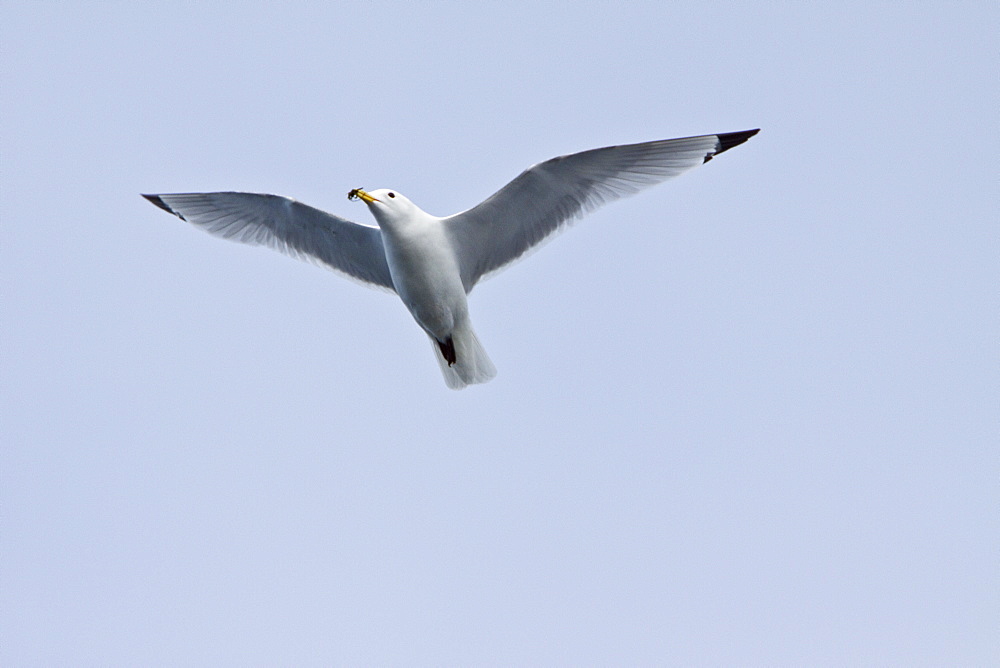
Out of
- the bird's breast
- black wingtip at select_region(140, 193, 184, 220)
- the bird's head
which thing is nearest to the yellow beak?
the bird's head

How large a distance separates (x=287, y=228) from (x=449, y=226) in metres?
1.51

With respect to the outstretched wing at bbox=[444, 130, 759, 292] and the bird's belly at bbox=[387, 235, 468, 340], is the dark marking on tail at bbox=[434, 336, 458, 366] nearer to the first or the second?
the bird's belly at bbox=[387, 235, 468, 340]

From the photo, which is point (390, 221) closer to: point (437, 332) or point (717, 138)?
point (437, 332)

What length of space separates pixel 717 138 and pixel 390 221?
96.4 inches

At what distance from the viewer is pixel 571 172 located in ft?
29.5

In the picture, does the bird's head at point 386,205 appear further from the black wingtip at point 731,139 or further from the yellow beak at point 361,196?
the black wingtip at point 731,139

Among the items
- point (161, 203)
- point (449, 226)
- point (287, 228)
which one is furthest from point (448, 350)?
point (161, 203)

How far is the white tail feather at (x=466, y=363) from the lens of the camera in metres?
9.61

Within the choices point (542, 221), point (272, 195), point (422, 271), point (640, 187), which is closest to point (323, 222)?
point (272, 195)

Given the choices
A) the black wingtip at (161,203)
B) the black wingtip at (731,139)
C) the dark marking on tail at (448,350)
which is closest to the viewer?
the black wingtip at (731,139)

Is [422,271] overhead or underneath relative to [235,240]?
underneath

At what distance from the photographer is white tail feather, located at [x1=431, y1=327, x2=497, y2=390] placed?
378 inches

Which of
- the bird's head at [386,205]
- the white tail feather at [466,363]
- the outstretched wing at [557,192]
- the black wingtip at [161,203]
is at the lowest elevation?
the white tail feather at [466,363]

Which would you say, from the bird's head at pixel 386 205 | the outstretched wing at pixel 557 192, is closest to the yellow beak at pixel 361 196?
the bird's head at pixel 386 205
